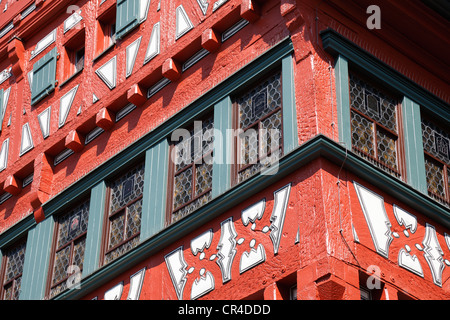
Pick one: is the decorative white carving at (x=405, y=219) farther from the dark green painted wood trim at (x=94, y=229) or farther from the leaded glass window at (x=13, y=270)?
the leaded glass window at (x=13, y=270)

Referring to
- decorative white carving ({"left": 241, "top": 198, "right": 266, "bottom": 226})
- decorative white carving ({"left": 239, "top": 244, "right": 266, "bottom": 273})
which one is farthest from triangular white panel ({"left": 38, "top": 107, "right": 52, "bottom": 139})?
decorative white carving ({"left": 239, "top": 244, "right": 266, "bottom": 273})

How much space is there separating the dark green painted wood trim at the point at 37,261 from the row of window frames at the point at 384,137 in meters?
5.53

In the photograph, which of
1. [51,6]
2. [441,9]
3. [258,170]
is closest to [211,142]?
[258,170]

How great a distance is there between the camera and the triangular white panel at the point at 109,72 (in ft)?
63.7

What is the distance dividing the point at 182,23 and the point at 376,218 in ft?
16.1

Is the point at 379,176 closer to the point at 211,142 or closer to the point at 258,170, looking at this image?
the point at 258,170

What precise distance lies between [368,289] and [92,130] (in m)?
6.30

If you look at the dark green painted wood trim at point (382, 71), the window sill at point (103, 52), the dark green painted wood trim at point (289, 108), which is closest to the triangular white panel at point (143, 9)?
the window sill at point (103, 52)

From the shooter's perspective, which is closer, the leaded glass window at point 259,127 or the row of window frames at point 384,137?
the leaded glass window at point 259,127

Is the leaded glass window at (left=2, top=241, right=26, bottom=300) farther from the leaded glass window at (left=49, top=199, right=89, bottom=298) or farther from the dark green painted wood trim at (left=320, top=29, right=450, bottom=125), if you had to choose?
the dark green painted wood trim at (left=320, top=29, right=450, bottom=125)

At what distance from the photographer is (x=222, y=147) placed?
16812 mm

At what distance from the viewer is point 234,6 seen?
1762 cm

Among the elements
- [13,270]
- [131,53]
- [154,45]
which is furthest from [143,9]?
[13,270]

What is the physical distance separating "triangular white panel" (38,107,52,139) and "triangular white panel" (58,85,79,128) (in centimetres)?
32
